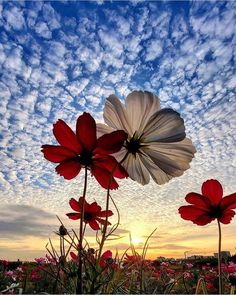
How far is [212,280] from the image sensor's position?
6680mm

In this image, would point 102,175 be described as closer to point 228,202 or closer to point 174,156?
point 174,156

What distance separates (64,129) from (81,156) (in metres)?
0.09

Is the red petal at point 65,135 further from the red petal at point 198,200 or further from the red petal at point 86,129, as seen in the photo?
the red petal at point 198,200

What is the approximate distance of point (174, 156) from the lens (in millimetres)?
1267

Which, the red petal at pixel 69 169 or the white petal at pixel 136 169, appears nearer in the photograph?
the red petal at pixel 69 169

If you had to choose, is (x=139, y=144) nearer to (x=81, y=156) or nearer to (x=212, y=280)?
(x=81, y=156)

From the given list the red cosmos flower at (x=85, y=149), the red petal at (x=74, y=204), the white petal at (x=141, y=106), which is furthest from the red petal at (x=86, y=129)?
the red petal at (x=74, y=204)

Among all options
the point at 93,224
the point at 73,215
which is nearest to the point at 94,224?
the point at 93,224

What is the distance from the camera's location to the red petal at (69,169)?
3.77 feet

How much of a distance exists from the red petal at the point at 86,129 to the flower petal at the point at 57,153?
0.24 feet

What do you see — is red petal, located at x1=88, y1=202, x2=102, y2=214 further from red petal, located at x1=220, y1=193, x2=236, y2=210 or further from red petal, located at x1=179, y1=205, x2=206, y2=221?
red petal, located at x1=220, y1=193, x2=236, y2=210

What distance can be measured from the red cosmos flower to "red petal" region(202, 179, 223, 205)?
0.44 metres

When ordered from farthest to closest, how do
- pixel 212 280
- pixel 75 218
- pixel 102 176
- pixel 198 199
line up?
pixel 212 280, pixel 75 218, pixel 198 199, pixel 102 176

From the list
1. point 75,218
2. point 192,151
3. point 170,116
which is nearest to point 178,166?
point 192,151
